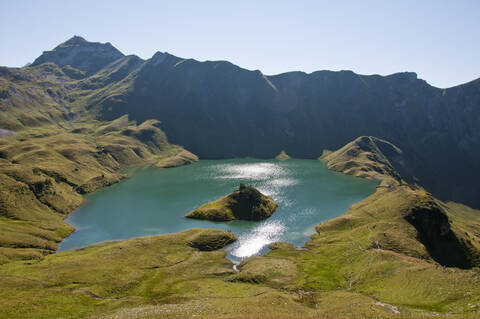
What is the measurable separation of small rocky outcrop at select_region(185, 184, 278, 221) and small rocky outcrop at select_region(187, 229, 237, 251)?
2109cm

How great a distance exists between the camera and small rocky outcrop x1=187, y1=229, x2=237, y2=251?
112750 millimetres

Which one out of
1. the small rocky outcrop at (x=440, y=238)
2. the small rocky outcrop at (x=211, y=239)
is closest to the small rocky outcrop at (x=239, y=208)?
the small rocky outcrop at (x=211, y=239)

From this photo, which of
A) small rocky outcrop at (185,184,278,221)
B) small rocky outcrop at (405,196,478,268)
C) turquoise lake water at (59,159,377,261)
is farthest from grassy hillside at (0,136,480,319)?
small rocky outcrop at (185,184,278,221)

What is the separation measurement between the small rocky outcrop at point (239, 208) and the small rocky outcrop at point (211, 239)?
830 inches

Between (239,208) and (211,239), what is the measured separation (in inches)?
1429

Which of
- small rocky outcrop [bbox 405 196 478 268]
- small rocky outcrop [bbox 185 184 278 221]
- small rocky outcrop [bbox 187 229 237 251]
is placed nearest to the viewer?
small rocky outcrop [bbox 405 196 478 268]

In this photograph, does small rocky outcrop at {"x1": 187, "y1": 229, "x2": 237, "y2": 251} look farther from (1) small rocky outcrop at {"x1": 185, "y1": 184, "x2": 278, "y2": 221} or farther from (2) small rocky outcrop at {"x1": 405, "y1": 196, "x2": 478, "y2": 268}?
(2) small rocky outcrop at {"x1": 405, "y1": 196, "x2": 478, "y2": 268}

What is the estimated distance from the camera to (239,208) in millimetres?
151000

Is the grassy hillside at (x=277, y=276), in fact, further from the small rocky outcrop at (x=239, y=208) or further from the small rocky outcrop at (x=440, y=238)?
the small rocky outcrop at (x=239, y=208)

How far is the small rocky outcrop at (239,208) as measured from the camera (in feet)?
480

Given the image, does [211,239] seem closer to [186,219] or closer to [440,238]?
[186,219]

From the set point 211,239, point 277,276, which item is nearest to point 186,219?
point 211,239

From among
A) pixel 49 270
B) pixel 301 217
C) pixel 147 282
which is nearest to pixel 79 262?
pixel 49 270

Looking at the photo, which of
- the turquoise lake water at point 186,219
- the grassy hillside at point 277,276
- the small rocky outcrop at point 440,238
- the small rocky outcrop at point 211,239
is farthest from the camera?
the turquoise lake water at point 186,219
